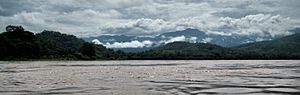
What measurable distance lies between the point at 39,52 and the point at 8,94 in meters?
178

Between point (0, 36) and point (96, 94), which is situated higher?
point (0, 36)

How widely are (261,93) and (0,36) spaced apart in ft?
569

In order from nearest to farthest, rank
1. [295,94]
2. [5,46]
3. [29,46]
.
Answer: [295,94] → [5,46] → [29,46]

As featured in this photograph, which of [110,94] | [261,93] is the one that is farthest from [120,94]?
[261,93]

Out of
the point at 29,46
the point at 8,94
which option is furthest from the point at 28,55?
the point at 8,94

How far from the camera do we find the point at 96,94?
26438 mm

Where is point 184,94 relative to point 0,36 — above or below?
below

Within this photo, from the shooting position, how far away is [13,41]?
630 feet

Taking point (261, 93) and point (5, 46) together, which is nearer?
point (261, 93)

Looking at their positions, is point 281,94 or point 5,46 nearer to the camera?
point 281,94

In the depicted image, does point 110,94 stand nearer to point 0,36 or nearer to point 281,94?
point 281,94

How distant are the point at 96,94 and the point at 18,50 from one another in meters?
169

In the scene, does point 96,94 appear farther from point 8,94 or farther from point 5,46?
point 5,46

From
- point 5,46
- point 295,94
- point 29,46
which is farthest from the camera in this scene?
point 29,46
